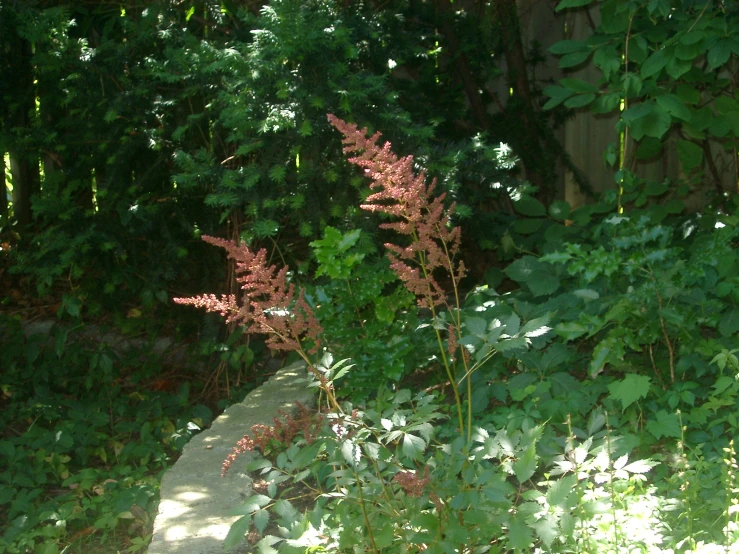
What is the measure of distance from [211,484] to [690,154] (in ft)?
9.57

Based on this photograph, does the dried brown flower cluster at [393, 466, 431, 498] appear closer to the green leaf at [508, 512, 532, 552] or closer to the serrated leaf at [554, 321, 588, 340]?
the green leaf at [508, 512, 532, 552]

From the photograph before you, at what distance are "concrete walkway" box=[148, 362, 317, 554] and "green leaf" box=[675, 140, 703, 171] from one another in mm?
2282

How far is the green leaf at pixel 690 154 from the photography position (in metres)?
4.36

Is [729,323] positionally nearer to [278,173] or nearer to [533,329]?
[533,329]

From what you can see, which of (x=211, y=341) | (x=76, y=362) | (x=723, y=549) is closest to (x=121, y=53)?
Answer: (x=211, y=341)

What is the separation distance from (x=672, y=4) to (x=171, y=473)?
303cm

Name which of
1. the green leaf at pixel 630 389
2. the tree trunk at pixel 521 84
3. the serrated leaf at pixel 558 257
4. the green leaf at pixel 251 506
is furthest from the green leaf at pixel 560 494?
the tree trunk at pixel 521 84

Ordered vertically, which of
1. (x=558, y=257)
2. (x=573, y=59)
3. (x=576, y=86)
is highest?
(x=573, y=59)

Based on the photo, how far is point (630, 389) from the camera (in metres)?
2.90

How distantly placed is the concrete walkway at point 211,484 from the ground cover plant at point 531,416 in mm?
139

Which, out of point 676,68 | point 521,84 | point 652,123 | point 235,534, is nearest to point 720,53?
point 676,68

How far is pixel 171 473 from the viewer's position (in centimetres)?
308

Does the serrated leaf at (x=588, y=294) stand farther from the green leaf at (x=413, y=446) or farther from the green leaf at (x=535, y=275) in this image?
the green leaf at (x=413, y=446)

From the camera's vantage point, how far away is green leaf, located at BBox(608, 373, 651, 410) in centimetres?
287
